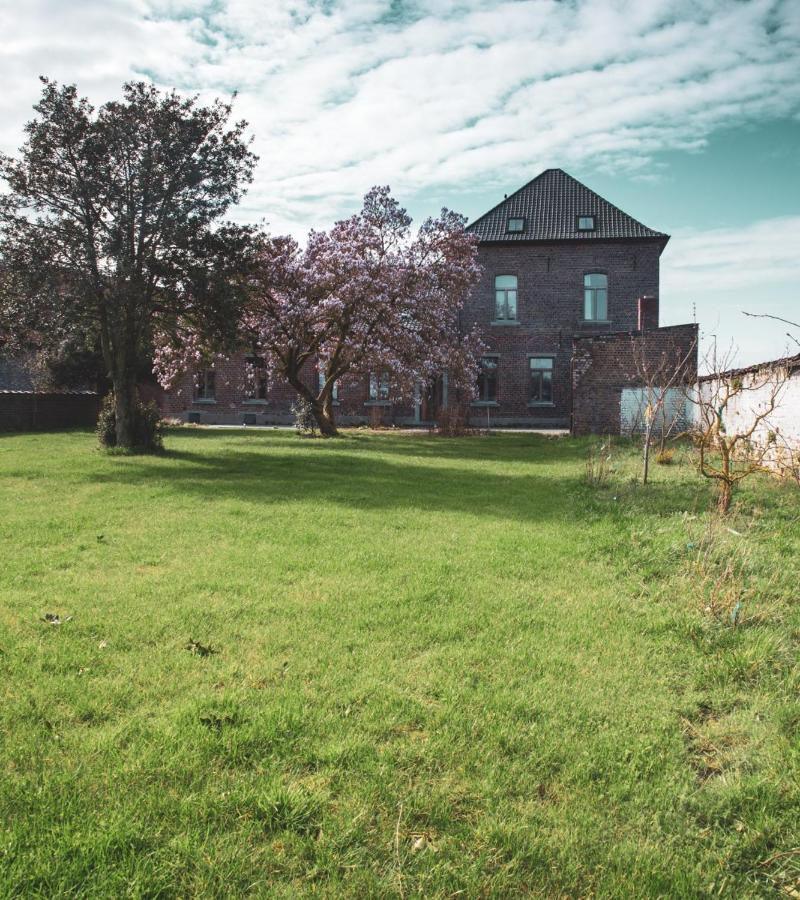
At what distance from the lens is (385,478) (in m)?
13.5

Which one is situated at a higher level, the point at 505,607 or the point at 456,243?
the point at 456,243

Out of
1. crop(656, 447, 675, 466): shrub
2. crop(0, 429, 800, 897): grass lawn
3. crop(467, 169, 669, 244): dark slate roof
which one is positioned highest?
crop(467, 169, 669, 244): dark slate roof

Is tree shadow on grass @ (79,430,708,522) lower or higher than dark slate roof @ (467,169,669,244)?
lower

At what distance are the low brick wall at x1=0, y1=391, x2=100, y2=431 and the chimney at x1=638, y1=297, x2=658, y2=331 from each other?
22.4m

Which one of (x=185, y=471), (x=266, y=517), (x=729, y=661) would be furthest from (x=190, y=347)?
(x=729, y=661)

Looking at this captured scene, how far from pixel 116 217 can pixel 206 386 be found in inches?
826

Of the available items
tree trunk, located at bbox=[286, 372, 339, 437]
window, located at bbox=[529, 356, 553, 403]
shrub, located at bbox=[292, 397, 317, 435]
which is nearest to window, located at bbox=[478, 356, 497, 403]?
window, located at bbox=[529, 356, 553, 403]

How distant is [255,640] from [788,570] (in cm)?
433

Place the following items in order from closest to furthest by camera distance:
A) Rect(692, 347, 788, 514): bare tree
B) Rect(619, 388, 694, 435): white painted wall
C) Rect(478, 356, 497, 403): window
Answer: Rect(692, 347, 788, 514): bare tree < Rect(619, 388, 694, 435): white painted wall < Rect(478, 356, 497, 403): window

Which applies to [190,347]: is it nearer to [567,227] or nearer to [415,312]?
[415,312]

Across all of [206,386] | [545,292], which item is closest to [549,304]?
[545,292]

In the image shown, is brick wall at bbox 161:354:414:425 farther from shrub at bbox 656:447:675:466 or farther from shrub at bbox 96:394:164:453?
shrub at bbox 656:447:675:466

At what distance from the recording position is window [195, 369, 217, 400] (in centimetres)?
3647

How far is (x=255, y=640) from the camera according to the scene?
470cm
